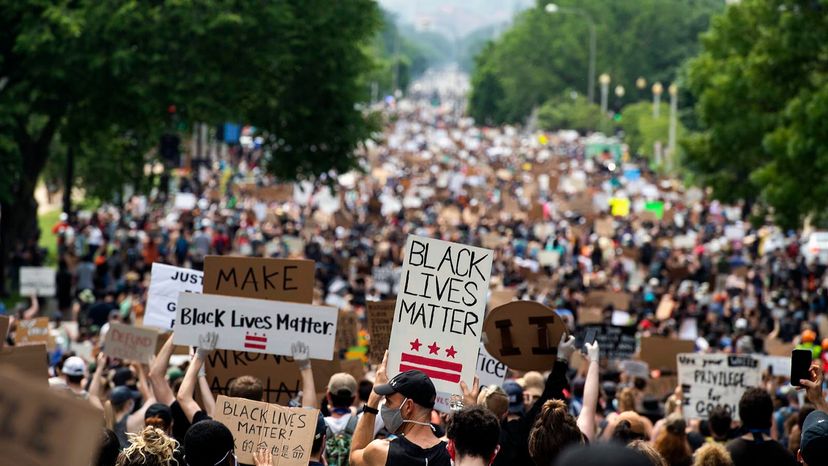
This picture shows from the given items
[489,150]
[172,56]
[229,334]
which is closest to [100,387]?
[229,334]

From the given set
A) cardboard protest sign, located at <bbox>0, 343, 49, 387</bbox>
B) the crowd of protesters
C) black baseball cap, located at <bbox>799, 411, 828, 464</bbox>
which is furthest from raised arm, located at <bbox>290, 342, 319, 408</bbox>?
black baseball cap, located at <bbox>799, 411, 828, 464</bbox>

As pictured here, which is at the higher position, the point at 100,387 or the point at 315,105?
the point at 315,105

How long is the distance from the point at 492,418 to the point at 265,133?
108 ft

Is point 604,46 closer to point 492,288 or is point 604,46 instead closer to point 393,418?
point 492,288

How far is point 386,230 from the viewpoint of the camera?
4672cm

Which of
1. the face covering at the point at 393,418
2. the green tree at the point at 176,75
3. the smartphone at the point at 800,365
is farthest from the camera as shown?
the green tree at the point at 176,75

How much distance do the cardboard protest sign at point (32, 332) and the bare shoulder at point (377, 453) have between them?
384 inches

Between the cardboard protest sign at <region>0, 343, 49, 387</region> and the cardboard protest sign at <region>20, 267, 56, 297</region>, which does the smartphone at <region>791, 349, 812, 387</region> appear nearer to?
the cardboard protest sign at <region>0, 343, 49, 387</region>

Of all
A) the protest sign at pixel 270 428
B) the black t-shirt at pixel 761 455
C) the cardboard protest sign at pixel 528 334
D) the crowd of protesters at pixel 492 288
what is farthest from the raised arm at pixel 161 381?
the black t-shirt at pixel 761 455

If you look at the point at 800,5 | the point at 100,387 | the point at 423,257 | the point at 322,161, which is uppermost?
the point at 800,5

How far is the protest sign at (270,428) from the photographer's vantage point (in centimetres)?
714

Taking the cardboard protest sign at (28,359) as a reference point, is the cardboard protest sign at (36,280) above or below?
above

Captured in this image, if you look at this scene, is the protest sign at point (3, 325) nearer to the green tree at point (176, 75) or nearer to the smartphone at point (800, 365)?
the smartphone at point (800, 365)

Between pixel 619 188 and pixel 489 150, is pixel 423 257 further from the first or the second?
pixel 489 150
